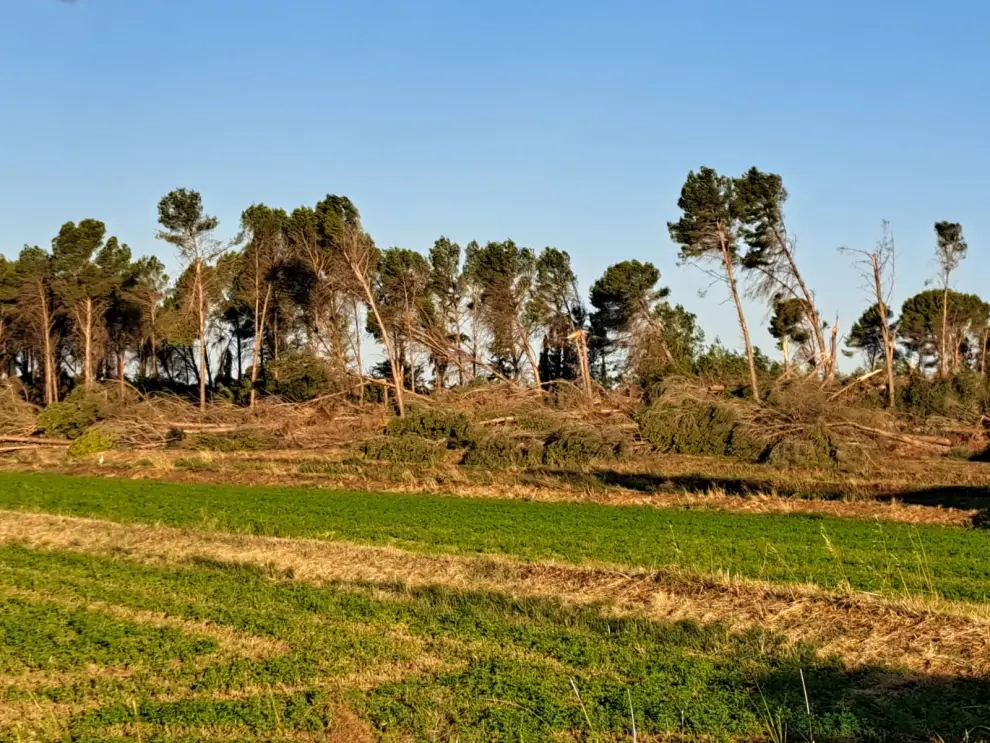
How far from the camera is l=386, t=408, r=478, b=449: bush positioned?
34.8 m

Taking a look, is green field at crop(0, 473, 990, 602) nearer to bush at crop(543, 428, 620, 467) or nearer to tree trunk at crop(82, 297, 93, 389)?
bush at crop(543, 428, 620, 467)

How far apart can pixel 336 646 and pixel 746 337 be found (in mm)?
30820

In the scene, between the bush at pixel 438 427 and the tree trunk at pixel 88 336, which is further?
the tree trunk at pixel 88 336

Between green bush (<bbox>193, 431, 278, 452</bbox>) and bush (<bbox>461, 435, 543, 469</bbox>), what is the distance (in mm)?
9509

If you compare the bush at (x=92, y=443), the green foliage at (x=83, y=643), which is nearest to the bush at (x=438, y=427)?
the bush at (x=92, y=443)

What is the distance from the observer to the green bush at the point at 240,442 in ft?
126

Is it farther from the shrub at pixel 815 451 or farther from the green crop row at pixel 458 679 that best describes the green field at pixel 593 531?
the shrub at pixel 815 451

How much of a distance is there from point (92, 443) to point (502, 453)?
702 inches

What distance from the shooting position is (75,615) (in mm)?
10492

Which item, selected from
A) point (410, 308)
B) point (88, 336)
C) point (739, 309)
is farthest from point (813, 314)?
point (88, 336)

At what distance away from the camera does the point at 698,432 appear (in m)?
32.0

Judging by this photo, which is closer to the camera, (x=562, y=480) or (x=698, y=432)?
(x=562, y=480)

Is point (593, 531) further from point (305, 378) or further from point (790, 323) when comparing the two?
point (790, 323)

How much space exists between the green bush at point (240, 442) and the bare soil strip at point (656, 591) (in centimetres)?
2059
